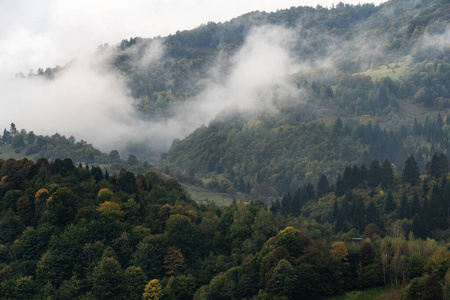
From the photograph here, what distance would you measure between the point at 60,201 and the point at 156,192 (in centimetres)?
3103

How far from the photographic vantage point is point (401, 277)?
11850 cm

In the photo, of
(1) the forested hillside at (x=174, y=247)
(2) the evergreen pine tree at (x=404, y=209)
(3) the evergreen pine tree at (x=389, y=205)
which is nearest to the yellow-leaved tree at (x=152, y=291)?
(1) the forested hillside at (x=174, y=247)

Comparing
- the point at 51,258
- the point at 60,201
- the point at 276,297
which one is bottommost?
the point at 276,297

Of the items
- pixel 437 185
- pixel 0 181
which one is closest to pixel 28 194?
pixel 0 181

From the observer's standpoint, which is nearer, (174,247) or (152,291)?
(152,291)

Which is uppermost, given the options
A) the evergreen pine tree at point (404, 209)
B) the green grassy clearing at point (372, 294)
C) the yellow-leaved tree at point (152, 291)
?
the evergreen pine tree at point (404, 209)

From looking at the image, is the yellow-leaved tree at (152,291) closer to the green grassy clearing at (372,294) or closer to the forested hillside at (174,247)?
the forested hillside at (174,247)

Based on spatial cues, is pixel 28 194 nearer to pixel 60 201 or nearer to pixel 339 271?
pixel 60 201

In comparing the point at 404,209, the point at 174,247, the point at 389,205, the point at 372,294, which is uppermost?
the point at 174,247

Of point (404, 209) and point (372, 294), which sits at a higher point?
point (404, 209)

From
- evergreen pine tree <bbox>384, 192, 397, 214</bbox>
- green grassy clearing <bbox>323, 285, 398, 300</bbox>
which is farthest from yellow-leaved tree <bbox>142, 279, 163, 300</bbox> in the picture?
evergreen pine tree <bbox>384, 192, 397, 214</bbox>

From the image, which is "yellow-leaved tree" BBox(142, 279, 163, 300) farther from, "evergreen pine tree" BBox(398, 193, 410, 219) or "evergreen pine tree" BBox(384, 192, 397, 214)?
"evergreen pine tree" BBox(384, 192, 397, 214)

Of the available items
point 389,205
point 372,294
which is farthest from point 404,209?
point 372,294

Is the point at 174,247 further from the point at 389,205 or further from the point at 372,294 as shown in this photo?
the point at 389,205
